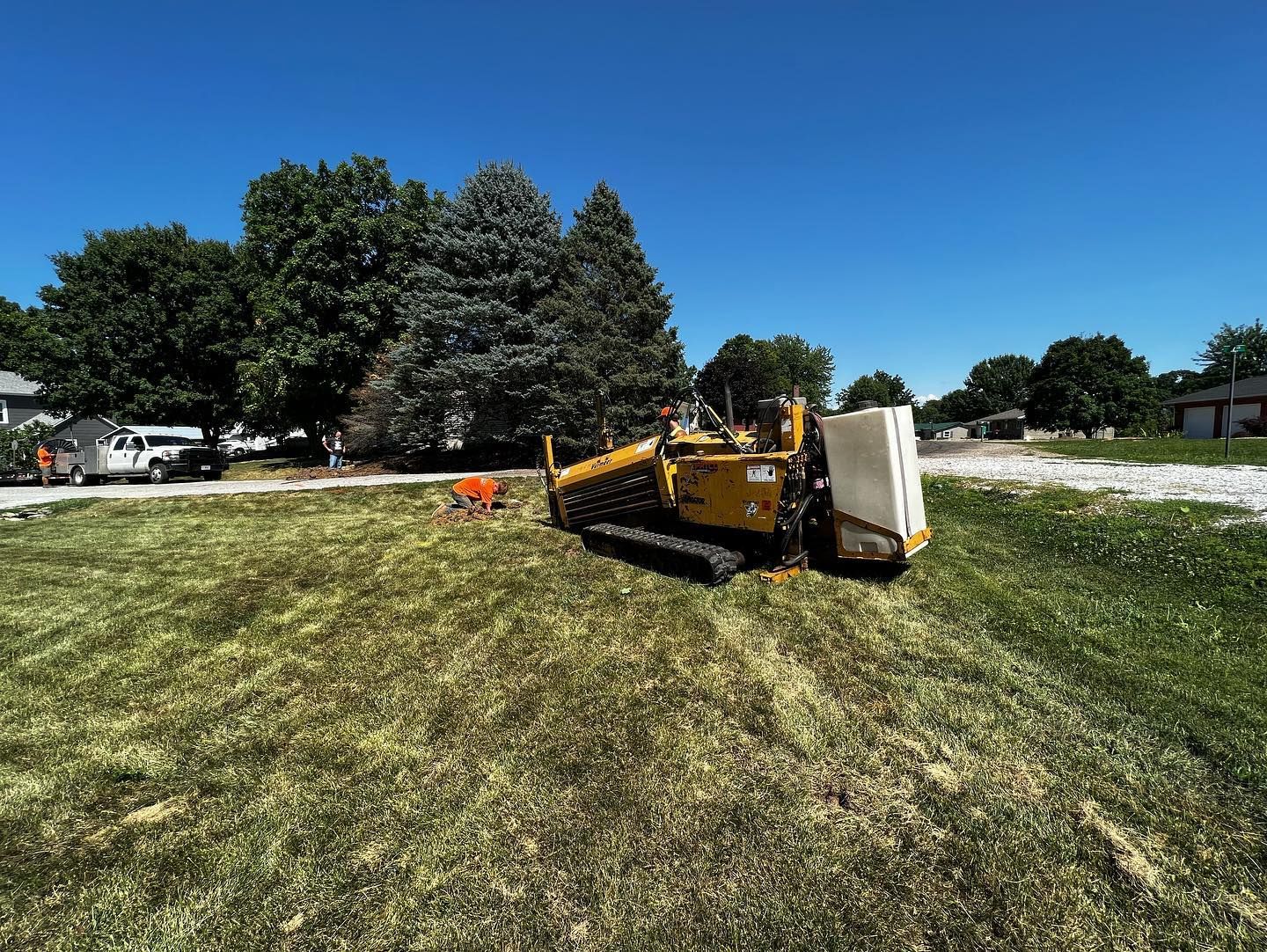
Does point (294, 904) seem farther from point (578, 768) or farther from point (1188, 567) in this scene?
point (1188, 567)

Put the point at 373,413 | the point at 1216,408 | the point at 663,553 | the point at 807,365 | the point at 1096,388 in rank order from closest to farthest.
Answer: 1. the point at 663,553
2. the point at 373,413
3. the point at 1216,408
4. the point at 1096,388
5. the point at 807,365

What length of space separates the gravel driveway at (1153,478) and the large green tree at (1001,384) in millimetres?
90237

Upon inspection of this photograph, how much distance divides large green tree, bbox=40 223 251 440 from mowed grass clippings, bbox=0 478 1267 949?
30776 mm

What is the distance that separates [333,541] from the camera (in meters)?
8.24

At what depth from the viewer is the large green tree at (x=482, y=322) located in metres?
18.8

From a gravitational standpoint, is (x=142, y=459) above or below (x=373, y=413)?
below

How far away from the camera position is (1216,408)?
1371 inches

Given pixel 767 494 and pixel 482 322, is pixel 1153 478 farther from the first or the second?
pixel 482 322

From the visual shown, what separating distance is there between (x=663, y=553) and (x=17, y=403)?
176 feet

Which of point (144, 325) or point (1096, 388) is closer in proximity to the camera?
A: point (144, 325)

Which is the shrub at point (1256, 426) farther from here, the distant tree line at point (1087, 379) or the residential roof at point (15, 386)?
the residential roof at point (15, 386)

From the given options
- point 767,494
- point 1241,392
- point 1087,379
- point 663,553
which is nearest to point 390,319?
point 663,553

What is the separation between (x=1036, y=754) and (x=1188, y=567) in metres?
4.22

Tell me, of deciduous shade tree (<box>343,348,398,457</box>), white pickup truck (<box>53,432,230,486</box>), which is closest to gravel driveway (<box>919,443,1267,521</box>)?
deciduous shade tree (<box>343,348,398,457</box>)
